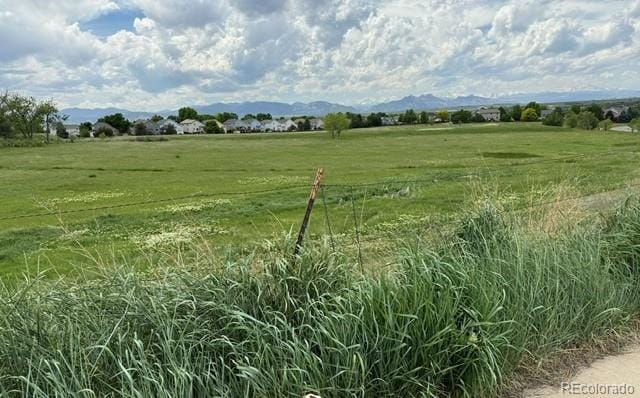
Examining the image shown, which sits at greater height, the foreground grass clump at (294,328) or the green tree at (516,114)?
the green tree at (516,114)

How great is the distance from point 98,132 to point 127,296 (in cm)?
14975

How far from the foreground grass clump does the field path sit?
329 mm

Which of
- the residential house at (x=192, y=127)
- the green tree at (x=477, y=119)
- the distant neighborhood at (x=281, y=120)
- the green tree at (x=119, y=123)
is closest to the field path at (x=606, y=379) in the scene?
the distant neighborhood at (x=281, y=120)

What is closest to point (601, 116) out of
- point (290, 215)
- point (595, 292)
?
point (290, 215)

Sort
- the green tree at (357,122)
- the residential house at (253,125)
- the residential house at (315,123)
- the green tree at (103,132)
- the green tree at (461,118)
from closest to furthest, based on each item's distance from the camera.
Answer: the green tree at (103,132), the green tree at (357,122), the green tree at (461,118), the residential house at (315,123), the residential house at (253,125)

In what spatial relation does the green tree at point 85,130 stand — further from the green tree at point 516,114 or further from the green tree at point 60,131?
the green tree at point 516,114

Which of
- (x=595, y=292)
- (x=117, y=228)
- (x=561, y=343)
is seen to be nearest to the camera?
(x=561, y=343)

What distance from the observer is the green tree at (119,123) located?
6240 inches

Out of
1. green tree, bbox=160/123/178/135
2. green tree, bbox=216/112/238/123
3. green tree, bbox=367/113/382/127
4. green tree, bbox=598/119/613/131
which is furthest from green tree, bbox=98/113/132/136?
green tree, bbox=598/119/613/131

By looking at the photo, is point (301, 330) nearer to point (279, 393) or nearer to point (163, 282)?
point (279, 393)

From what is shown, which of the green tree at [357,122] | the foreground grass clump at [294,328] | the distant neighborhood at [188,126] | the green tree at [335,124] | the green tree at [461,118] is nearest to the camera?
the foreground grass clump at [294,328]

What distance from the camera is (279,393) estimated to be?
151 inches

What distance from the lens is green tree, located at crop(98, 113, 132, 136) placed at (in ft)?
520

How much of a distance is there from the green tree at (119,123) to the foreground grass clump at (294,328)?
164427mm
